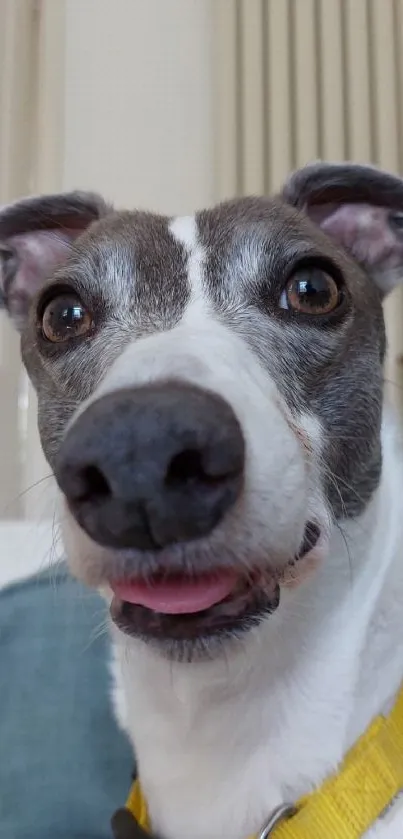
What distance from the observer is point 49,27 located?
3.21 m

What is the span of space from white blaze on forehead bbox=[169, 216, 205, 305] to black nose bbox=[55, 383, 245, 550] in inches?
15.0

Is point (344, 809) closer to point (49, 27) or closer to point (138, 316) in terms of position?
point (138, 316)

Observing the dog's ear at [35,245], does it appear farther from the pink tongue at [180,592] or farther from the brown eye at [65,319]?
the pink tongue at [180,592]

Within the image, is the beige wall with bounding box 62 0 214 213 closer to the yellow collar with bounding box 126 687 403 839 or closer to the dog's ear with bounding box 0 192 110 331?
the dog's ear with bounding box 0 192 110 331

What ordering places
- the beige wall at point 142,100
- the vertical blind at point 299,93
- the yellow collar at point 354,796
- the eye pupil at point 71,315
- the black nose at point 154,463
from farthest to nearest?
the beige wall at point 142,100
the vertical blind at point 299,93
the eye pupil at point 71,315
the yellow collar at point 354,796
the black nose at point 154,463

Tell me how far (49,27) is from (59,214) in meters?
2.15

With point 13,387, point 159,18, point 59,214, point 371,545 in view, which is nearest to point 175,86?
point 159,18

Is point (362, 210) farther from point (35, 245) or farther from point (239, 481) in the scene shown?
point (239, 481)

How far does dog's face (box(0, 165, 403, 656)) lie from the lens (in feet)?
2.26

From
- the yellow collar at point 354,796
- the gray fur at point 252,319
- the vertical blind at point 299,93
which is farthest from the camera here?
the vertical blind at point 299,93

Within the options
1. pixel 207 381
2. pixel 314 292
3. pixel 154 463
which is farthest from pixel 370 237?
pixel 154 463

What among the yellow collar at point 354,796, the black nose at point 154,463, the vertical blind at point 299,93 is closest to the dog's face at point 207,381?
the black nose at point 154,463

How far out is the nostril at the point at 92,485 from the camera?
0.70 m

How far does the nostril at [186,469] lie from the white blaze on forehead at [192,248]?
1.37 ft
